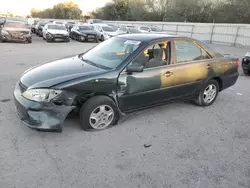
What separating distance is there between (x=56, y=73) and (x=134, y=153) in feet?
5.83

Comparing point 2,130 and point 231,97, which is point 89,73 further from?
point 231,97

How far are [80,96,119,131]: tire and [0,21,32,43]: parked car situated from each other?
14.0m

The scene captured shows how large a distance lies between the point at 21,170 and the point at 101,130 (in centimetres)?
139

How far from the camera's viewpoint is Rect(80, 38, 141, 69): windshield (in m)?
3.94

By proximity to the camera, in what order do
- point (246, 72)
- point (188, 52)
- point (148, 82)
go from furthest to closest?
point (246, 72) < point (188, 52) < point (148, 82)

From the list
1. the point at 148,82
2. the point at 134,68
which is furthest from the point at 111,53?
the point at 148,82

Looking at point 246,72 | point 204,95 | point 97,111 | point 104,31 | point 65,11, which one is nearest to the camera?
point 97,111

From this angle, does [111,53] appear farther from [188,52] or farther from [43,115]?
[43,115]

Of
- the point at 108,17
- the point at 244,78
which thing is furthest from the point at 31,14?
the point at 244,78

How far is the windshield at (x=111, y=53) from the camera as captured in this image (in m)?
3.94

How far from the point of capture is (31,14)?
270ft

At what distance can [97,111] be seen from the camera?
144 inches

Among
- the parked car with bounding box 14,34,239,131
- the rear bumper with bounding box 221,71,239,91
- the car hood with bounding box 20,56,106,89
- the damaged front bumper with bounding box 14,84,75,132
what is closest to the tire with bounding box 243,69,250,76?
the rear bumper with bounding box 221,71,239,91

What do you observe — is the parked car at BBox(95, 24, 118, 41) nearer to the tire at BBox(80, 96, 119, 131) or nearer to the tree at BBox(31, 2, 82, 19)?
the tire at BBox(80, 96, 119, 131)
